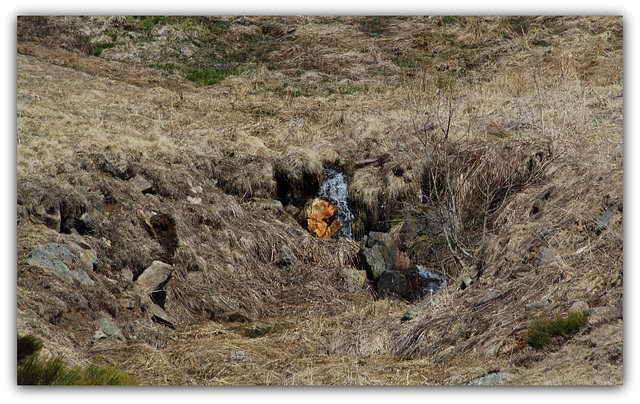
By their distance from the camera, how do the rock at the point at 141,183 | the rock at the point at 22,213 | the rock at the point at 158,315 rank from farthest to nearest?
the rock at the point at 141,183, the rock at the point at 158,315, the rock at the point at 22,213

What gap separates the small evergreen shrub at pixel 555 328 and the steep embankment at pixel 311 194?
72 millimetres

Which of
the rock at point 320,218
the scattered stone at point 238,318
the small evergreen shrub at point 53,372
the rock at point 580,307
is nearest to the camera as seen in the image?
the small evergreen shrub at point 53,372

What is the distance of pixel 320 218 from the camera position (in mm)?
7930

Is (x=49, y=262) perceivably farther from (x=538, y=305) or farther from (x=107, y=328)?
(x=538, y=305)

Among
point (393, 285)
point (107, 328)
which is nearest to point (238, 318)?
point (107, 328)

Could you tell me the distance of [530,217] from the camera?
6020 millimetres

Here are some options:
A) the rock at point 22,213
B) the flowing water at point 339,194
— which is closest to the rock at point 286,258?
the flowing water at point 339,194

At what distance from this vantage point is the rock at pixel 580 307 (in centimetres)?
359

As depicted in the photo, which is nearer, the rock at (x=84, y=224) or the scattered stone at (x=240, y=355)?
the scattered stone at (x=240, y=355)

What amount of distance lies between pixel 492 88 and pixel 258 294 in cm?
606

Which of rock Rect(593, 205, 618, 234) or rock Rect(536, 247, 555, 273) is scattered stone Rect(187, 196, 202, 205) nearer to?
rock Rect(536, 247, 555, 273)

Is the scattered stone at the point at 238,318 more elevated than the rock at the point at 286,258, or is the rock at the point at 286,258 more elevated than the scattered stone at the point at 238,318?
the rock at the point at 286,258

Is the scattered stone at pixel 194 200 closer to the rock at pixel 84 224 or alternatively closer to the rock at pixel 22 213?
the rock at pixel 84 224
